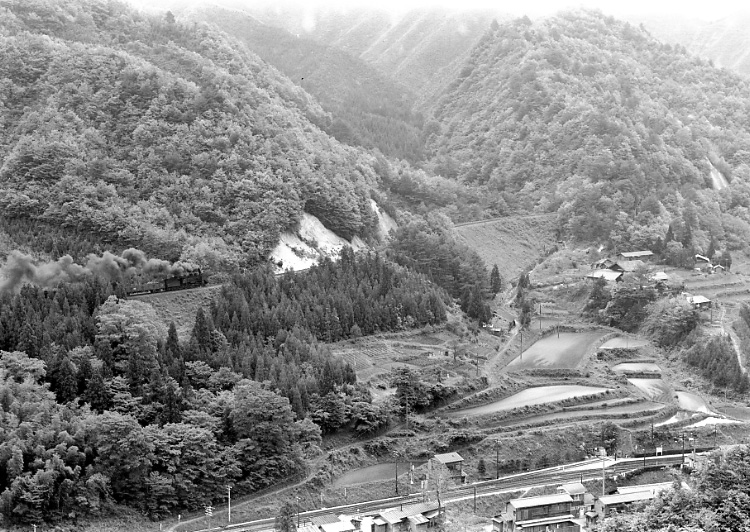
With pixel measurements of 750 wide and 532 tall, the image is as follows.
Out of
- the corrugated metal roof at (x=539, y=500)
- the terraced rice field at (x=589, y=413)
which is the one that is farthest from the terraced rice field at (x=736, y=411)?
the corrugated metal roof at (x=539, y=500)

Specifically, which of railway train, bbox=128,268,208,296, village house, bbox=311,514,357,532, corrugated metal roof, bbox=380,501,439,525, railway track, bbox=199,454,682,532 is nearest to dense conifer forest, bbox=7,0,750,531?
railway train, bbox=128,268,208,296

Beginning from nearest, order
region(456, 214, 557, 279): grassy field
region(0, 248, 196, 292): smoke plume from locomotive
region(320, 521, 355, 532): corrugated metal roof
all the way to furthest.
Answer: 1. region(320, 521, 355, 532): corrugated metal roof
2. region(0, 248, 196, 292): smoke plume from locomotive
3. region(456, 214, 557, 279): grassy field

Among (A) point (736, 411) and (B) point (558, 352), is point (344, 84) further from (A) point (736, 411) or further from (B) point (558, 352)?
(A) point (736, 411)

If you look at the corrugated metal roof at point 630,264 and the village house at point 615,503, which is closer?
the village house at point 615,503

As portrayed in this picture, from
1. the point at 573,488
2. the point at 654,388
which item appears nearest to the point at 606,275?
the point at 654,388

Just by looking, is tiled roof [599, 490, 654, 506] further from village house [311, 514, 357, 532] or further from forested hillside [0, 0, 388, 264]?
forested hillside [0, 0, 388, 264]

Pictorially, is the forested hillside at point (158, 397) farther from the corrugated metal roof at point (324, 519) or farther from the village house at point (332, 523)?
the village house at point (332, 523)
